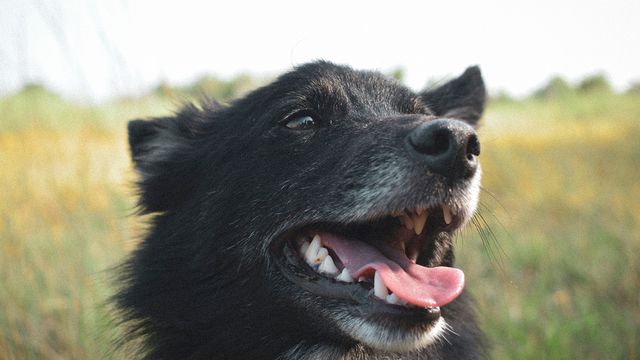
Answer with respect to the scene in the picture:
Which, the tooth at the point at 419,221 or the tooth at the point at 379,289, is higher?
the tooth at the point at 419,221

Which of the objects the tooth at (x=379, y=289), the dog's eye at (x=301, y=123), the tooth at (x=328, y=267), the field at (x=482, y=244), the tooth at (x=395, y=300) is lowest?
the field at (x=482, y=244)

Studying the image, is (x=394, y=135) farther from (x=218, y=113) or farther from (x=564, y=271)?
(x=564, y=271)

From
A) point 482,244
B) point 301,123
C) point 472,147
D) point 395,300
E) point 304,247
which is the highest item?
point 301,123

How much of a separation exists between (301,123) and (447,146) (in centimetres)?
83

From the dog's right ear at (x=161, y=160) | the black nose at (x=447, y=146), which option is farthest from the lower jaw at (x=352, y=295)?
the dog's right ear at (x=161, y=160)

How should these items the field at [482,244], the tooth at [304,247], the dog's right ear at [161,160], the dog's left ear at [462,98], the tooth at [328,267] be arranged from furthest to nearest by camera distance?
the field at [482,244]
the dog's left ear at [462,98]
the dog's right ear at [161,160]
the tooth at [304,247]
the tooth at [328,267]

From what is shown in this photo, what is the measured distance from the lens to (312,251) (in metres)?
2.58

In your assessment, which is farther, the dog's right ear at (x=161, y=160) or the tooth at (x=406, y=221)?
the dog's right ear at (x=161, y=160)

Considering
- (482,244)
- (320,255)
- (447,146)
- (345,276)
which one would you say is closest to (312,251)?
(320,255)

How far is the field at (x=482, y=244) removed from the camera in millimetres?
4008

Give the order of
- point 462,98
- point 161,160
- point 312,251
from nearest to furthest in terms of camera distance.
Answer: point 312,251, point 161,160, point 462,98

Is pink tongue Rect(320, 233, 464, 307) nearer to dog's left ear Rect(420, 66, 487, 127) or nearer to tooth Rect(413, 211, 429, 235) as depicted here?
tooth Rect(413, 211, 429, 235)

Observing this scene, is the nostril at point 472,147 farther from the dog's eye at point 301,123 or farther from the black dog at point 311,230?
the dog's eye at point 301,123

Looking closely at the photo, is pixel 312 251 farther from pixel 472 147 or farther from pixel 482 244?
pixel 482 244
